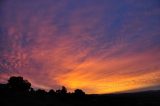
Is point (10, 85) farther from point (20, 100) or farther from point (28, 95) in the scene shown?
point (20, 100)

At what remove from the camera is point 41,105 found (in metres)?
53.5

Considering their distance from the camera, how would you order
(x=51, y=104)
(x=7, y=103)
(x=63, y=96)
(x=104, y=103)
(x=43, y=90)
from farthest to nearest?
(x=43, y=90) < (x=63, y=96) < (x=104, y=103) < (x=51, y=104) < (x=7, y=103)

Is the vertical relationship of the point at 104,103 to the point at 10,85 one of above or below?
below

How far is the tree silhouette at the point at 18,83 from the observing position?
242 ft

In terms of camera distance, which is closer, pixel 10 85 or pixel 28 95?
pixel 28 95

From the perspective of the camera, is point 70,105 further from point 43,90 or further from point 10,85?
point 10,85

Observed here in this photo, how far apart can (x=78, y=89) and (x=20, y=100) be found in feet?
69.3

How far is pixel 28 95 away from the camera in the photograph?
6253 cm

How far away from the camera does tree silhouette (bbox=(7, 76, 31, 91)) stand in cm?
7369

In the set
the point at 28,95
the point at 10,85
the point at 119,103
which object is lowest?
the point at 119,103

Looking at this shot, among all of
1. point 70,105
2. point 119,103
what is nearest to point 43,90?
point 70,105

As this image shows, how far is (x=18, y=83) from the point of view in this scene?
74.7 metres

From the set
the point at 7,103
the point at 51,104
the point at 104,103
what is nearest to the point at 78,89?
the point at 104,103

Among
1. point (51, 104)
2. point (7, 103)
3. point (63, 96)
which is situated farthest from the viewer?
point (63, 96)
